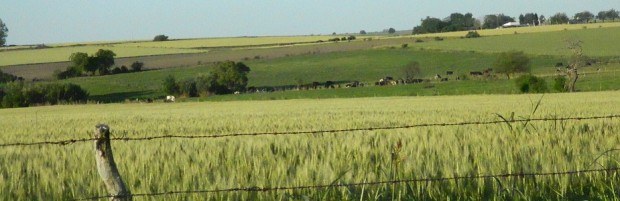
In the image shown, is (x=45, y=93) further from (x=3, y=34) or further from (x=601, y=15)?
(x=601, y=15)

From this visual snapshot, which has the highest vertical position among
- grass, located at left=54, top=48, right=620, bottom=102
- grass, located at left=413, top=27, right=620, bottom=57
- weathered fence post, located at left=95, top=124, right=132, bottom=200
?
weathered fence post, located at left=95, top=124, right=132, bottom=200

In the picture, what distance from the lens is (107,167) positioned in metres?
4.57

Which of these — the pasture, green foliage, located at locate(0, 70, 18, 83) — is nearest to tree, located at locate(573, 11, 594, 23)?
green foliage, located at locate(0, 70, 18, 83)

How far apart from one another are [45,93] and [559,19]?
429 feet

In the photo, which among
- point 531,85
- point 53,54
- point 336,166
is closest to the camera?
point 336,166

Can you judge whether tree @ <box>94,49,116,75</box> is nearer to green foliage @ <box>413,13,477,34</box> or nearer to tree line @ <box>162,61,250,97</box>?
tree line @ <box>162,61,250,97</box>

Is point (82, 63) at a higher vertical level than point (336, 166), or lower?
lower

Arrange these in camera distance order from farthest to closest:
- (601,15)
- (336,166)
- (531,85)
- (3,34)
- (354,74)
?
1. (601,15)
2. (3,34)
3. (354,74)
4. (531,85)
5. (336,166)

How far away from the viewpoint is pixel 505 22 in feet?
651

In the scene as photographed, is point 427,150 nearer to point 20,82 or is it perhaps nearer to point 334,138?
point 334,138

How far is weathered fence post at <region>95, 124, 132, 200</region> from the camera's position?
457 cm

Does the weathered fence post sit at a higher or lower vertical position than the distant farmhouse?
higher

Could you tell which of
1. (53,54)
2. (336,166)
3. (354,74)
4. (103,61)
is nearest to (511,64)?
(354,74)

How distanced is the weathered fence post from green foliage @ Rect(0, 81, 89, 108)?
59713 millimetres
